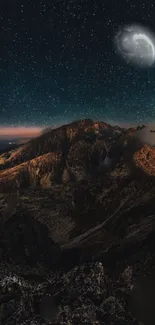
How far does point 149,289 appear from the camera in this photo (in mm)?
189375

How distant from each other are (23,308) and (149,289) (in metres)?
64.1

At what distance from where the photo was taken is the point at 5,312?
191875mm

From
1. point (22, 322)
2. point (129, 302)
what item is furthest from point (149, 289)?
point (22, 322)

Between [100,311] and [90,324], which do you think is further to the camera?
[100,311]

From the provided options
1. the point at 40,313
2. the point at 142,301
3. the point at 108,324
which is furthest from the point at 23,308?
the point at 142,301

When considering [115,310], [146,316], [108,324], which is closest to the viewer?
[146,316]

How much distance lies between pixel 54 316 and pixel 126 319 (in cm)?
4501

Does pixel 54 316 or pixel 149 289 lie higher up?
pixel 149 289

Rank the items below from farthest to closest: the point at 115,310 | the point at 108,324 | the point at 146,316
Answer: the point at 115,310 → the point at 108,324 → the point at 146,316

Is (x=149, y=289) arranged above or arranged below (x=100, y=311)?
above

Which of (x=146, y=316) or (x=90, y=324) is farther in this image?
(x=90, y=324)

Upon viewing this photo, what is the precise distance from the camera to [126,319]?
16625 centimetres

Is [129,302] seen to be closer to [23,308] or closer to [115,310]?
[115,310]

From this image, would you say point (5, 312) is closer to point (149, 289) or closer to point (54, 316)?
point (54, 316)
